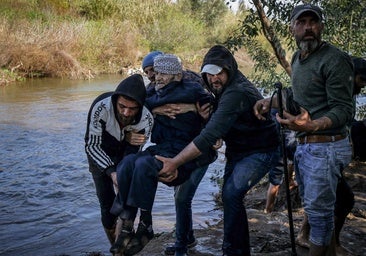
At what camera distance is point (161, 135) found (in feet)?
14.6

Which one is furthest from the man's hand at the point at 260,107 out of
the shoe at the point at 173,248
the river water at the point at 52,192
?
the river water at the point at 52,192

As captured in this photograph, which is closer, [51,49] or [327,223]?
[327,223]

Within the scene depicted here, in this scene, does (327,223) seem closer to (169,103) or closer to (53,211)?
(169,103)

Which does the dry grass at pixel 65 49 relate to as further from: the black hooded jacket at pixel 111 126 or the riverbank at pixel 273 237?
the black hooded jacket at pixel 111 126

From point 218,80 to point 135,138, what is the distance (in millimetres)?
1037

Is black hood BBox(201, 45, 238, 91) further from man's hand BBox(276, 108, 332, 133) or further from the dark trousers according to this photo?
the dark trousers

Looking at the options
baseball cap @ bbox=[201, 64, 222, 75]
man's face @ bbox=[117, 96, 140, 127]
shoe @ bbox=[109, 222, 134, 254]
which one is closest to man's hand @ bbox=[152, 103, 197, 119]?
man's face @ bbox=[117, 96, 140, 127]

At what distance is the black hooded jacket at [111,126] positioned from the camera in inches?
166

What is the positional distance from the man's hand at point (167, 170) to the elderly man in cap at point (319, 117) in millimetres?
999

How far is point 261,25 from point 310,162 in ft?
15.0

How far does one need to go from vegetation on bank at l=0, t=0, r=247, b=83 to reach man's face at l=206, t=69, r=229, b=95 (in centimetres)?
1557

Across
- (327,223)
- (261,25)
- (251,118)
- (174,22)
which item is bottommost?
(327,223)

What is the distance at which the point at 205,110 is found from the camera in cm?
435

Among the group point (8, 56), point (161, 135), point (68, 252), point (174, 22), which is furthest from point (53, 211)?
point (174, 22)
